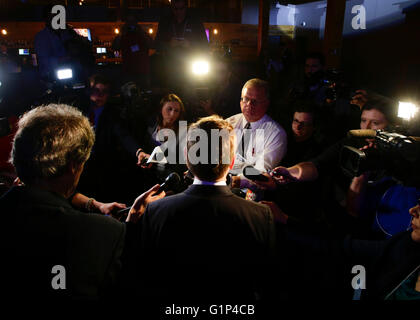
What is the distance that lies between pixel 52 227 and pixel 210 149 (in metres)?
0.62

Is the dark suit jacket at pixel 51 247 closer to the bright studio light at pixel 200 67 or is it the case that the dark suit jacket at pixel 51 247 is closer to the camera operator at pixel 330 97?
the camera operator at pixel 330 97

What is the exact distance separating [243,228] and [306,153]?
1726 millimetres

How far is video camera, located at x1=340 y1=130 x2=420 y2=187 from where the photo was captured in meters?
1.31

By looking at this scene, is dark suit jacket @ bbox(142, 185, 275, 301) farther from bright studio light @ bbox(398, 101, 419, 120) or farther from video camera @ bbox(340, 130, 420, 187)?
bright studio light @ bbox(398, 101, 419, 120)

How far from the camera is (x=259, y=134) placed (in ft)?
8.60

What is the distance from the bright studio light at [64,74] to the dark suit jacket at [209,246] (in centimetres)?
298

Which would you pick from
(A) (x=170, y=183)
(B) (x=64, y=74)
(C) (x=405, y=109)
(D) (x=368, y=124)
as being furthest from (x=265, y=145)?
(B) (x=64, y=74)

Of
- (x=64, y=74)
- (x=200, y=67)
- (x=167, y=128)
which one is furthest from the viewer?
(x=200, y=67)

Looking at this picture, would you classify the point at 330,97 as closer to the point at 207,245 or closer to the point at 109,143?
the point at 109,143

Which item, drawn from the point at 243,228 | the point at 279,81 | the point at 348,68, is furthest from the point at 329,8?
the point at 243,228

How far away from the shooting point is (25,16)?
31.9 ft

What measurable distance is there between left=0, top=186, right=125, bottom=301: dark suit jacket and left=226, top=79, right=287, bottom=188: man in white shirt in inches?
62.8

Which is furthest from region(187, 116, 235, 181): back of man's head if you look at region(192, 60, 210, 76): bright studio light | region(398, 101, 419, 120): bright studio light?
region(192, 60, 210, 76): bright studio light

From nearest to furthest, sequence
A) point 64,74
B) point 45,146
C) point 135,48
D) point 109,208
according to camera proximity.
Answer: point 45,146 → point 109,208 → point 64,74 → point 135,48
